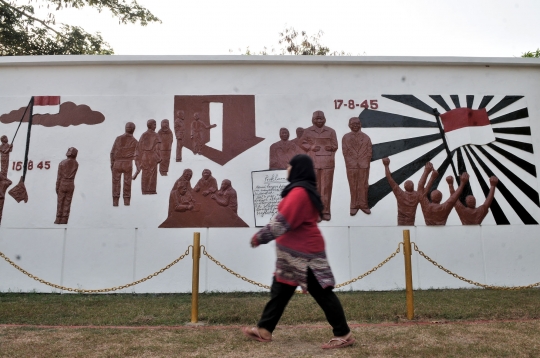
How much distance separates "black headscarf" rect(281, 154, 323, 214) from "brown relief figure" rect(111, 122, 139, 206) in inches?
192

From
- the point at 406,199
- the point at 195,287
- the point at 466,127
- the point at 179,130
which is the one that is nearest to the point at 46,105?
the point at 179,130

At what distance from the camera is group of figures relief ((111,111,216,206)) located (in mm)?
7934

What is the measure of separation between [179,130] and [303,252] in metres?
4.97

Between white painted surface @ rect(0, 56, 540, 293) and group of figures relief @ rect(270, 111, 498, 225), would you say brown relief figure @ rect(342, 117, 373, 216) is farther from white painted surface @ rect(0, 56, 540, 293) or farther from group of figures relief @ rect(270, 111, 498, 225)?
white painted surface @ rect(0, 56, 540, 293)

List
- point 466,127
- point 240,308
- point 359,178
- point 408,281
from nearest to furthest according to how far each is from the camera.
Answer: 1. point 408,281
2. point 240,308
3. point 359,178
4. point 466,127

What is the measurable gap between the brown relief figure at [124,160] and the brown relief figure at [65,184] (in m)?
0.72

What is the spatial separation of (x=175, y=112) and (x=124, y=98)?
3.28ft

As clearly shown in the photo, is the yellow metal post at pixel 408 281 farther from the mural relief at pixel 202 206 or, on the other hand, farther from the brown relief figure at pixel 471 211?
the mural relief at pixel 202 206

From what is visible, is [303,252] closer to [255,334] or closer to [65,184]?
[255,334]

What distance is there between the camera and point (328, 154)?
7.98 meters

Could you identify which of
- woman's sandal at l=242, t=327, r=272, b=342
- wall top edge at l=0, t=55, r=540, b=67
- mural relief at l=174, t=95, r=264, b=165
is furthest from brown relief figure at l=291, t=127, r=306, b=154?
woman's sandal at l=242, t=327, r=272, b=342

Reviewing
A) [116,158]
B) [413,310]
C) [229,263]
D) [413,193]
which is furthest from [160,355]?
[413,193]

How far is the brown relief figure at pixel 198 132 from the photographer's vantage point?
26.3 feet

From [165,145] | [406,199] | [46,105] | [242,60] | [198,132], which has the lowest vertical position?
[406,199]
